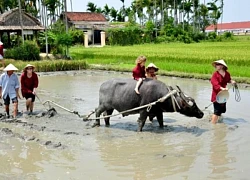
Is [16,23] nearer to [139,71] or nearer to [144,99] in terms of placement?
[139,71]

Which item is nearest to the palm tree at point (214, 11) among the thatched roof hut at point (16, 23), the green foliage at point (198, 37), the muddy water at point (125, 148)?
the green foliage at point (198, 37)

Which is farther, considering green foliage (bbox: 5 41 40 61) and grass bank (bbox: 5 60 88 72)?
green foliage (bbox: 5 41 40 61)

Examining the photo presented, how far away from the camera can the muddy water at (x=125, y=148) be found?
5.49 meters

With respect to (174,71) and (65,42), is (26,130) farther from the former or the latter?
(65,42)

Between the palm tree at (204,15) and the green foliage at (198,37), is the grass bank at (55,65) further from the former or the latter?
the palm tree at (204,15)

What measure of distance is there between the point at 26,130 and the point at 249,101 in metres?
6.26

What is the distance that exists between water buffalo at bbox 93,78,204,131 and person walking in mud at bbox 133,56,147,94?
0.10 m

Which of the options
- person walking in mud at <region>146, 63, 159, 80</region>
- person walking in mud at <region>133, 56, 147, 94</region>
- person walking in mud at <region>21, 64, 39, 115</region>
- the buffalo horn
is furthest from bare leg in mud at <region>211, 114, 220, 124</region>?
person walking in mud at <region>21, 64, 39, 115</region>

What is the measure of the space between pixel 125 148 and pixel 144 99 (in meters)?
1.27

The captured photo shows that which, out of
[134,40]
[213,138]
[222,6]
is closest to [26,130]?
[213,138]

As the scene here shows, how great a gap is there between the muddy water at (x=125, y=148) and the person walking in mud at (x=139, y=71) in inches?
37.7

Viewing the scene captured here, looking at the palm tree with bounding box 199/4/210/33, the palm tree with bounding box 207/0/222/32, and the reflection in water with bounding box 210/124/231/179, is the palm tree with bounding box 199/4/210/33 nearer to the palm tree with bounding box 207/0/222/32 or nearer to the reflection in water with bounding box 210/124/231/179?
the palm tree with bounding box 207/0/222/32

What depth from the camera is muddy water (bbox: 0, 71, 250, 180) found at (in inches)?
216

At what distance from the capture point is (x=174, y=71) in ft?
59.5
